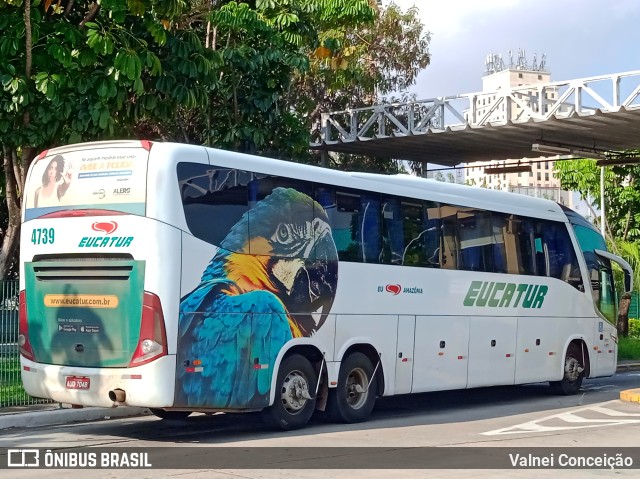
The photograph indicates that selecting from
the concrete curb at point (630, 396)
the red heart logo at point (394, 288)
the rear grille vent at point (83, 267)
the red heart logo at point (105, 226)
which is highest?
the red heart logo at point (105, 226)

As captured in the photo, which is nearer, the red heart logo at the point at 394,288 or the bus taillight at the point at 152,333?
the bus taillight at the point at 152,333

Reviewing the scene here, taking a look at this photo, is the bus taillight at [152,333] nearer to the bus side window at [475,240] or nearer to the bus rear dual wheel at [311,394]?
the bus rear dual wheel at [311,394]

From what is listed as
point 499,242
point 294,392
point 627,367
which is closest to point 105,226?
point 294,392

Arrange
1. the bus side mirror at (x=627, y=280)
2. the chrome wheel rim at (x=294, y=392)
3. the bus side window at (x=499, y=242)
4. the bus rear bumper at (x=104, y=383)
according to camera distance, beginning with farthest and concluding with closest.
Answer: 1. the bus side mirror at (x=627, y=280)
2. the bus side window at (x=499, y=242)
3. the chrome wheel rim at (x=294, y=392)
4. the bus rear bumper at (x=104, y=383)

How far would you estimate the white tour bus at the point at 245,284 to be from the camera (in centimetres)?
1245

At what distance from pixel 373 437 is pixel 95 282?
13.6ft

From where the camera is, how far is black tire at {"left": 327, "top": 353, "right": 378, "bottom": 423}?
49.5ft

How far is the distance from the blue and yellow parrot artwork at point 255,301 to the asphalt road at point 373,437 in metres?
0.78

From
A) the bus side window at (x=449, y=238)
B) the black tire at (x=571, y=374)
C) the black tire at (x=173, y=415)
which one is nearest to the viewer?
the black tire at (x=173, y=415)

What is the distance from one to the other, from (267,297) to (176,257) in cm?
175

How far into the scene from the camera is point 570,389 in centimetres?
2077

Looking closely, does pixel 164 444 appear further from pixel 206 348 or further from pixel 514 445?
pixel 514 445

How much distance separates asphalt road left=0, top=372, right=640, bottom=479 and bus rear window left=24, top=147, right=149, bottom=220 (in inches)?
116

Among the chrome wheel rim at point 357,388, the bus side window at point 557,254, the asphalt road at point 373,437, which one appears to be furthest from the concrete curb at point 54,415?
the bus side window at point 557,254
